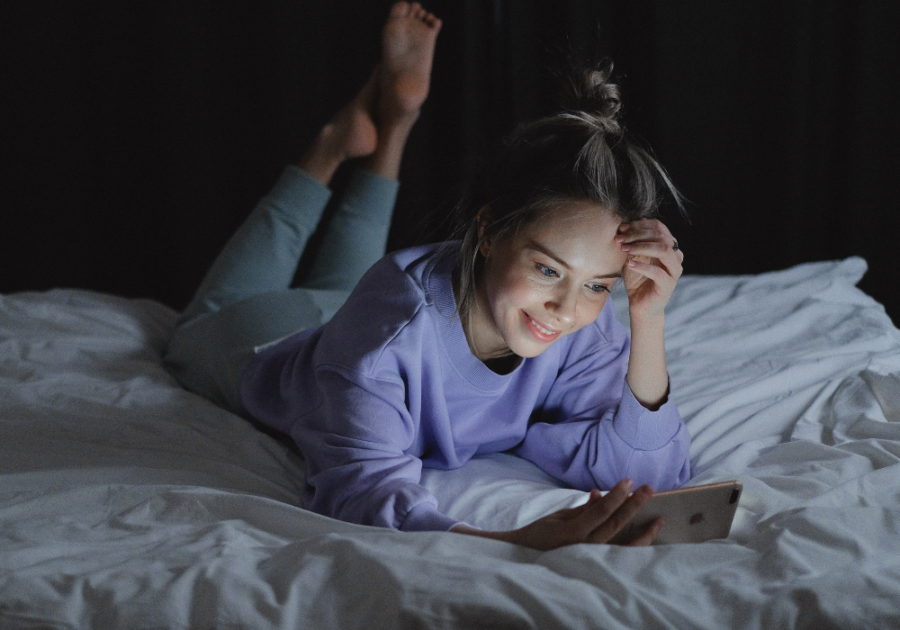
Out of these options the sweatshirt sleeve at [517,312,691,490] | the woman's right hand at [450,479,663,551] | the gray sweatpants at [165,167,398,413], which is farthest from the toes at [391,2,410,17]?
the woman's right hand at [450,479,663,551]

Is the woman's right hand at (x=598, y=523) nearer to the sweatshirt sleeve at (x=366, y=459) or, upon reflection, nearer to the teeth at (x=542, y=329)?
the sweatshirt sleeve at (x=366, y=459)

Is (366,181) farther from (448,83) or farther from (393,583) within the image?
(393,583)

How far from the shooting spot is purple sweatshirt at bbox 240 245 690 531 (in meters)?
0.91

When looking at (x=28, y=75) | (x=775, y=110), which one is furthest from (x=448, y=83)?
(x=28, y=75)

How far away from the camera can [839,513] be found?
772mm

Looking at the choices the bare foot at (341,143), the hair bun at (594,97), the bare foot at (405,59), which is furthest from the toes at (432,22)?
the hair bun at (594,97)

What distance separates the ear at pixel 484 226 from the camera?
3.43 ft

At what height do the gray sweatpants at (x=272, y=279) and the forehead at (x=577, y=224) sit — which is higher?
the forehead at (x=577, y=224)

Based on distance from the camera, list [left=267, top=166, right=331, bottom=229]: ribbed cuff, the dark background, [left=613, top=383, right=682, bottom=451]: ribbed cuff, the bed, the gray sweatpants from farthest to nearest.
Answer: the dark background → [left=267, top=166, right=331, bottom=229]: ribbed cuff → the gray sweatpants → [left=613, top=383, right=682, bottom=451]: ribbed cuff → the bed

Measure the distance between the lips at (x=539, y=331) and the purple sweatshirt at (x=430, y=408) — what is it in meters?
0.11

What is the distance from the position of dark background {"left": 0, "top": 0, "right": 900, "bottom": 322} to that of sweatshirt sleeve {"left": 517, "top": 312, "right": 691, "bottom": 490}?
126 cm

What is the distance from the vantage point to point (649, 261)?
96 centimetres

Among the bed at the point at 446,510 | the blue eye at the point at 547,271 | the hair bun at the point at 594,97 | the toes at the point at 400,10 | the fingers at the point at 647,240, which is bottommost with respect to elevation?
the bed at the point at 446,510

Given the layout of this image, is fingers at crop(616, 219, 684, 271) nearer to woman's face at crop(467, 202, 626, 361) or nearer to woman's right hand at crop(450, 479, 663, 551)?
woman's face at crop(467, 202, 626, 361)
